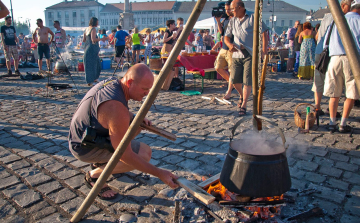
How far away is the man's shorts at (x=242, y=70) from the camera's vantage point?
5.73 m

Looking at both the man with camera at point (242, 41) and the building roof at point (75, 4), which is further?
the building roof at point (75, 4)

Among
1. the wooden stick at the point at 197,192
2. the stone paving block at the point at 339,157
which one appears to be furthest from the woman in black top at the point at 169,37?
the wooden stick at the point at 197,192

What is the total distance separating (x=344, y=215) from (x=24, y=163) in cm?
381

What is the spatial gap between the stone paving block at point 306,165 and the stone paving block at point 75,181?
2.72 meters

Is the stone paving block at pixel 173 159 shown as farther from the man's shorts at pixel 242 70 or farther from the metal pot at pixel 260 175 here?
the man's shorts at pixel 242 70

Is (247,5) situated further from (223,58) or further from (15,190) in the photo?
(15,190)

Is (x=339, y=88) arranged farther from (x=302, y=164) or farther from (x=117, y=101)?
(x=117, y=101)

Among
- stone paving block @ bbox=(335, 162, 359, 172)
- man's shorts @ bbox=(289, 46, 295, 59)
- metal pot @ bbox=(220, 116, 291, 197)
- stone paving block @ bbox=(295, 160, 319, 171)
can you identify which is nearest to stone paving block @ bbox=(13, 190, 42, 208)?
metal pot @ bbox=(220, 116, 291, 197)


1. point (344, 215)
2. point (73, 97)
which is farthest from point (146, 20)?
point (344, 215)

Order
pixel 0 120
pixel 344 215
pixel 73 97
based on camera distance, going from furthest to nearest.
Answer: pixel 73 97 → pixel 0 120 → pixel 344 215

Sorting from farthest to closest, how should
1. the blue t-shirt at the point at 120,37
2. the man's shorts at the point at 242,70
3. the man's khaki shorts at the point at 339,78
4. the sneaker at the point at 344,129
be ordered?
the blue t-shirt at the point at 120,37 → the man's shorts at the point at 242,70 → the sneaker at the point at 344,129 → the man's khaki shorts at the point at 339,78

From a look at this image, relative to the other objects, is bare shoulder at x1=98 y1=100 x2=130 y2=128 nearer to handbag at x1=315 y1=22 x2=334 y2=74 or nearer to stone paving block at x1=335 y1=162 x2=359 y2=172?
stone paving block at x1=335 y1=162 x2=359 y2=172

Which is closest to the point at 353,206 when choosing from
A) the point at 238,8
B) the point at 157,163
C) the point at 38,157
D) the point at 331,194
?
the point at 331,194

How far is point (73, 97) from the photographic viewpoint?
26.1 ft
